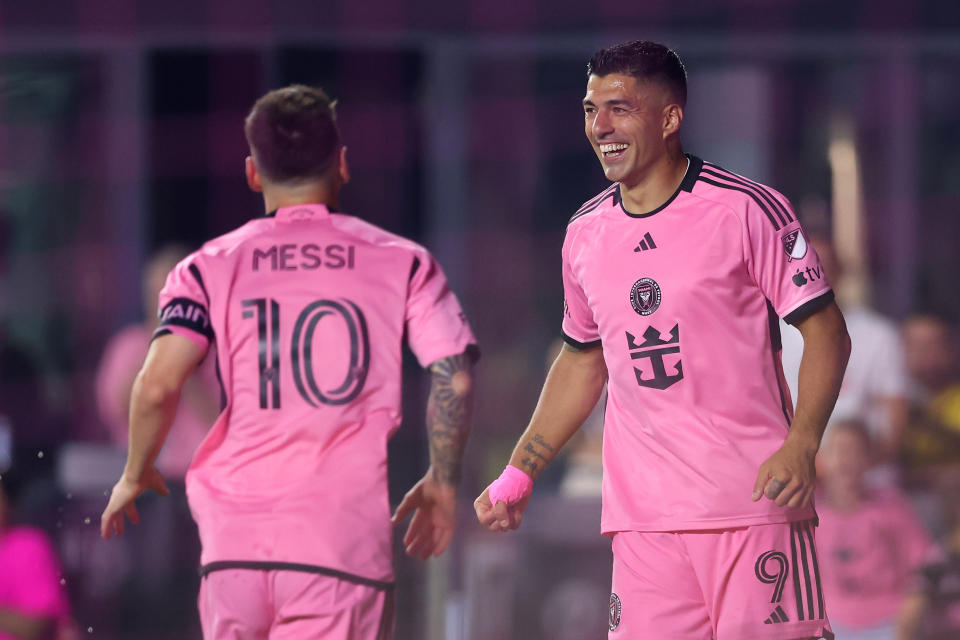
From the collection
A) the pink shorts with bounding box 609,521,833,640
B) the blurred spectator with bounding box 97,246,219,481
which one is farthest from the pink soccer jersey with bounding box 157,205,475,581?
the blurred spectator with bounding box 97,246,219,481

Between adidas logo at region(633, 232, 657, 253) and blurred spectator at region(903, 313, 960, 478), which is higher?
adidas logo at region(633, 232, 657, 253)

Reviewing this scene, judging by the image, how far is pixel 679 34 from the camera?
7070 millimetres

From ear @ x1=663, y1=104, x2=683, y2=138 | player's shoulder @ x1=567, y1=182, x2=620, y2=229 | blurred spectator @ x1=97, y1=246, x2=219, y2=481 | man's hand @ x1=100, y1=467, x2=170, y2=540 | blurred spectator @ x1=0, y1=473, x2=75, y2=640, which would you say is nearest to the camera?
ear @ x1=663, y1=104, x2=683, y2=138

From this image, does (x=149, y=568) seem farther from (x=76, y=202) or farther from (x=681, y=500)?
(x=681, y=500)

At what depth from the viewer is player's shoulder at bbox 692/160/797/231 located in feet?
10.6

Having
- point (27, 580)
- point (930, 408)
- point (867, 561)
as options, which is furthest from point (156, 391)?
point (930, 408)

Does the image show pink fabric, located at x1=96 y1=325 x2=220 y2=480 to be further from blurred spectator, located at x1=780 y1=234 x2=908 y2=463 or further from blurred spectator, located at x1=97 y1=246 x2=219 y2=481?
blurred spectator, located at x1=780 y1=234 x2=908 y2=463

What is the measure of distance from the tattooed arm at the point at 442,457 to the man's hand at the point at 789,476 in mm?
831

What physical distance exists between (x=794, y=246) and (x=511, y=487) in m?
0.87

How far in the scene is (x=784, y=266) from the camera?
3.20 meters

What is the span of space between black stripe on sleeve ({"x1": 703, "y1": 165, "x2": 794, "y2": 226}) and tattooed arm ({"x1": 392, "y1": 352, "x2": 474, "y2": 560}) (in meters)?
0.76

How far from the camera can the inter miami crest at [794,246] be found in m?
3.20

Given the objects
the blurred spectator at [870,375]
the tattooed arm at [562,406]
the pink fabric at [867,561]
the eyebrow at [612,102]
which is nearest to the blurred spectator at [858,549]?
the pink fabric at [867,561]

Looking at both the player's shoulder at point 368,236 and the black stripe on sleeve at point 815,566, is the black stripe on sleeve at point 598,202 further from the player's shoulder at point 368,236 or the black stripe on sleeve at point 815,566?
the black stripe on sleeve at point 815,566
